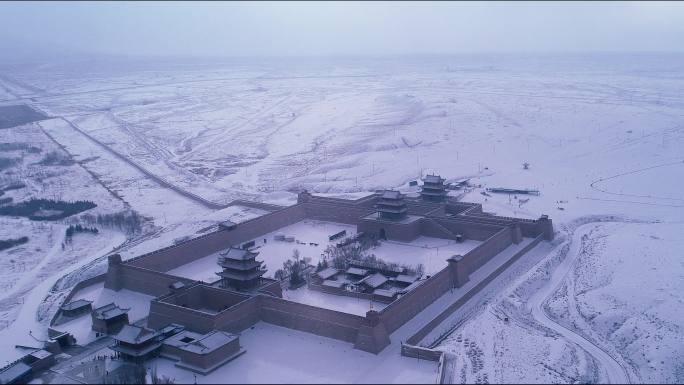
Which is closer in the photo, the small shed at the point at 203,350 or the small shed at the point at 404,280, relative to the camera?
the small shed at the point at 203,350

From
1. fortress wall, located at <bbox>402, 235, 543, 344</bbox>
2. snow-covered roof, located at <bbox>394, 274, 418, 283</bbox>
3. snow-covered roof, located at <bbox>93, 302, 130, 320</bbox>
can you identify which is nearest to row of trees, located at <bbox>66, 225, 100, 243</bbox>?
snow-covered roof, located at <bbox>93, 302, 130, 320</bbox>

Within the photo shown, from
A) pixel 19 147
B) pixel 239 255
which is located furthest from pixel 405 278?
pixel 19 147

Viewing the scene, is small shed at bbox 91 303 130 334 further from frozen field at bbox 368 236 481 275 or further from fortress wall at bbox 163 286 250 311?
frozen field at bbox 368 236 481 275

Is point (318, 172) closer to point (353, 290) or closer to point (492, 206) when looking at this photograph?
point (492, 206)

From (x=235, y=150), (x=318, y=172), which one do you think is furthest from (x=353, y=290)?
(x=235, y=150)

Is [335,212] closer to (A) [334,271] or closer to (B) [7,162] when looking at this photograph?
(A) [334,271]

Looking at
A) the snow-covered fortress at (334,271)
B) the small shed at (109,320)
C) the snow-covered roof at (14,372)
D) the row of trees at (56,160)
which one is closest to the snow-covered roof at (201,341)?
the snow-covered fortress at (334,271)

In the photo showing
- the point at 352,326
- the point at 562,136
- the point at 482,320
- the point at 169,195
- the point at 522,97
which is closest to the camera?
the point at 352,326

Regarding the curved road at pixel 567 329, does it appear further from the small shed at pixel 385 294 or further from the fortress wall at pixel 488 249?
the small shed at pixel 385 294
